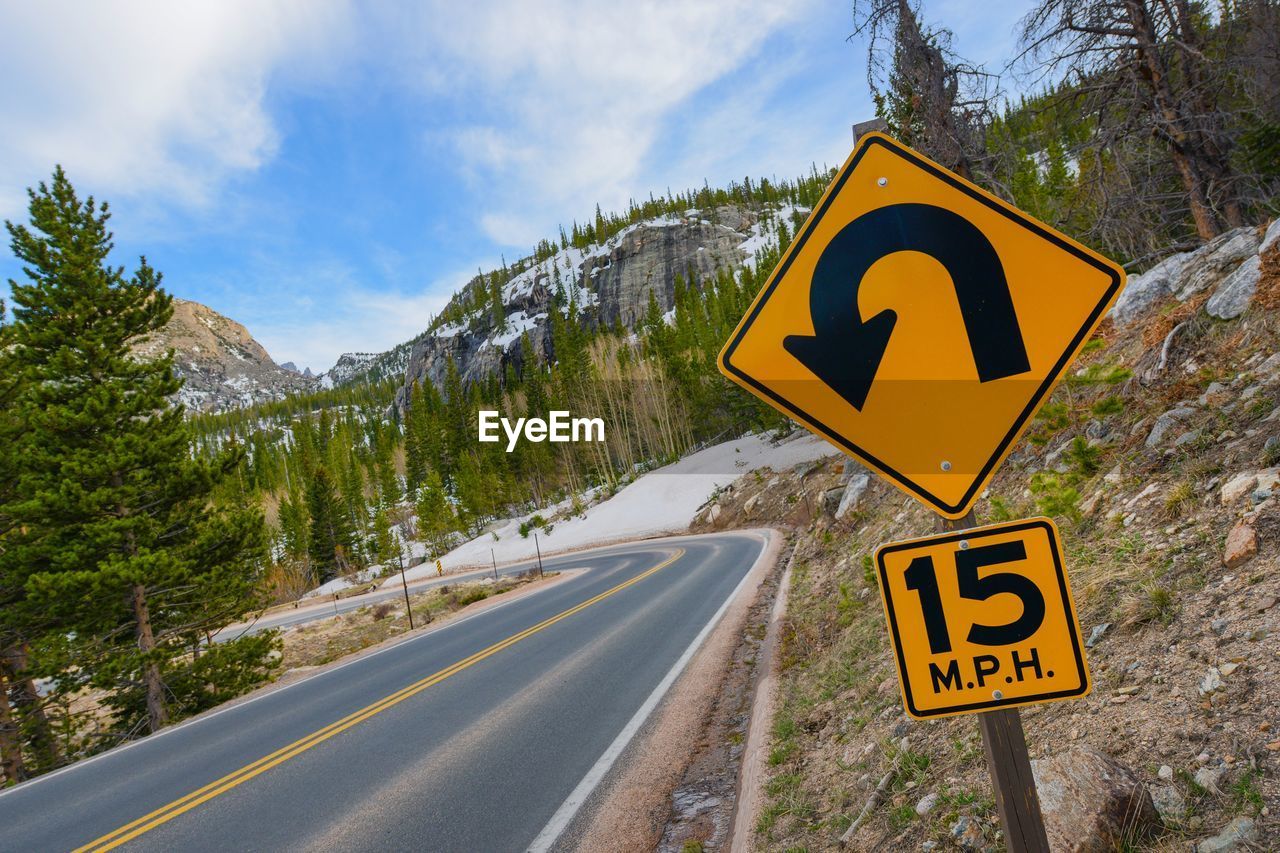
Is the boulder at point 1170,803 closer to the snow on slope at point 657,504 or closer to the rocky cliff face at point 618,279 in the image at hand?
the snow on slope at point 657,504

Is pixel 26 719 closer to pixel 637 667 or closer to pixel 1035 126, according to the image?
pixel 637 667

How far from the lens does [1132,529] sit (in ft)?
14.8

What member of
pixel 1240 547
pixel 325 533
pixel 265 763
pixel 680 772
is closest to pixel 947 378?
pixel 1240 547

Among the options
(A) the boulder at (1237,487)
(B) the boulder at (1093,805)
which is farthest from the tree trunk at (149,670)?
(A) the boulder at (1237,487)

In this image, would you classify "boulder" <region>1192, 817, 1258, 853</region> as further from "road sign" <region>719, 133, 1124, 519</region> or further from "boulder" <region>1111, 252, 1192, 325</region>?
"boulder" <region>1111, 252, 1192, 325</region>

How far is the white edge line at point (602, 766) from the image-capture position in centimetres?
439

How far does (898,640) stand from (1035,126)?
12567 millimetres

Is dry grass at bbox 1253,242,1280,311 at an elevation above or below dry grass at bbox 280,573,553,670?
above

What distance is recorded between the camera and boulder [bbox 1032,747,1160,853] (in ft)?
7.37

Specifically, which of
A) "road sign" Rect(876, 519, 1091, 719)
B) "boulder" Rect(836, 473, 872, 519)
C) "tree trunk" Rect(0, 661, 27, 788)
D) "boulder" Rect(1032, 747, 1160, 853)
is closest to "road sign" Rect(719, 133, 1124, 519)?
"road sign" Rect(876, 519, 1091, 719)

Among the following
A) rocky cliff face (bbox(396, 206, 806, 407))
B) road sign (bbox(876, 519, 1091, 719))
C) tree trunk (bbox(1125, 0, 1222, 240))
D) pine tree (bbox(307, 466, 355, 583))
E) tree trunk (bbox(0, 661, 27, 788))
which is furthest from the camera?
rocky cliff face (bbox(396, 206, 806, 407))

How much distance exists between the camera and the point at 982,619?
168 cm

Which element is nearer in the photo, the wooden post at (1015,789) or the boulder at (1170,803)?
the wooden post at (1015,789)

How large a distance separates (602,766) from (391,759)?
7.17 feet
